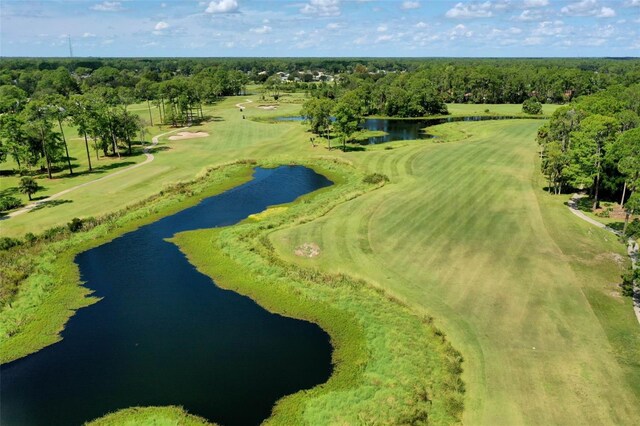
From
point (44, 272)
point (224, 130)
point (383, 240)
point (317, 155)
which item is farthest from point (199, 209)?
point (224, 130)

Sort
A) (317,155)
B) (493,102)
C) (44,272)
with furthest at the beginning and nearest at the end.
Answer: (493,102) < (317,155) < (44,272)

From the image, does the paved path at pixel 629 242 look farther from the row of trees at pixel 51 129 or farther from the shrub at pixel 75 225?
the row of trees at pixel 51 129

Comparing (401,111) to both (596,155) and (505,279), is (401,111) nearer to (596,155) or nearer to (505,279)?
(596,155)

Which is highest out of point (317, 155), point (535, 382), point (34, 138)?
point (34, 138)

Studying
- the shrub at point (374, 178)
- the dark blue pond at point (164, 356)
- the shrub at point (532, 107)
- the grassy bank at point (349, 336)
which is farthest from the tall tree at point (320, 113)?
the shrub at point (532, 107)

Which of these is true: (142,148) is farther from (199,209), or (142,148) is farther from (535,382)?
(535,382)
